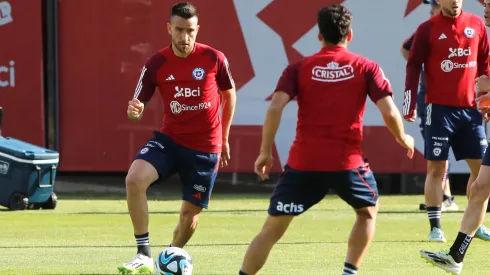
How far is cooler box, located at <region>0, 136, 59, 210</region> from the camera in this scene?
567 inches

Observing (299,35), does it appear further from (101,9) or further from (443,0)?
(443,0)

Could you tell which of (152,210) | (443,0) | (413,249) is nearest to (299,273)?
(413,249)

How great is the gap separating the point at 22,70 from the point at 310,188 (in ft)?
36.1

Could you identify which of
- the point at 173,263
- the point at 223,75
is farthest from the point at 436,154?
the point at 173,263

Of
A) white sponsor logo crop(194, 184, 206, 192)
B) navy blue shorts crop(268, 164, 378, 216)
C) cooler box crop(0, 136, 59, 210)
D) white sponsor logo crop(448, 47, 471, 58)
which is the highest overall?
white sponsor logo crop(448, 47, 471, 58)

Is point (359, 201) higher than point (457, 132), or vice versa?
point (359, 201)

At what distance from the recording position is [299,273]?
28.6ft

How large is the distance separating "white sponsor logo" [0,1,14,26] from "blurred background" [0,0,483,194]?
52cm

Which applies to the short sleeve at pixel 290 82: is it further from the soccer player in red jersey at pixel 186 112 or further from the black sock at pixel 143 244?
the black sock at pixel 143 244

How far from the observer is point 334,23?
709 cm

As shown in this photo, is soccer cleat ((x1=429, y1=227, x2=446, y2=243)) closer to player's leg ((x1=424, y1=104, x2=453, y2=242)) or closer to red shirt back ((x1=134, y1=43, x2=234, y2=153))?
player's leg ((x1=424, y1=104, x2=453, y2=242))

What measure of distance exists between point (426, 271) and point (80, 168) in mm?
9667

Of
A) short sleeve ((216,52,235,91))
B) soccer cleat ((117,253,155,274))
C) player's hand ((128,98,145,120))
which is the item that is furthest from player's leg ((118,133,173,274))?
short sleeve ((216,52,235,91))

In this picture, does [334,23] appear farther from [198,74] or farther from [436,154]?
[436,154]
